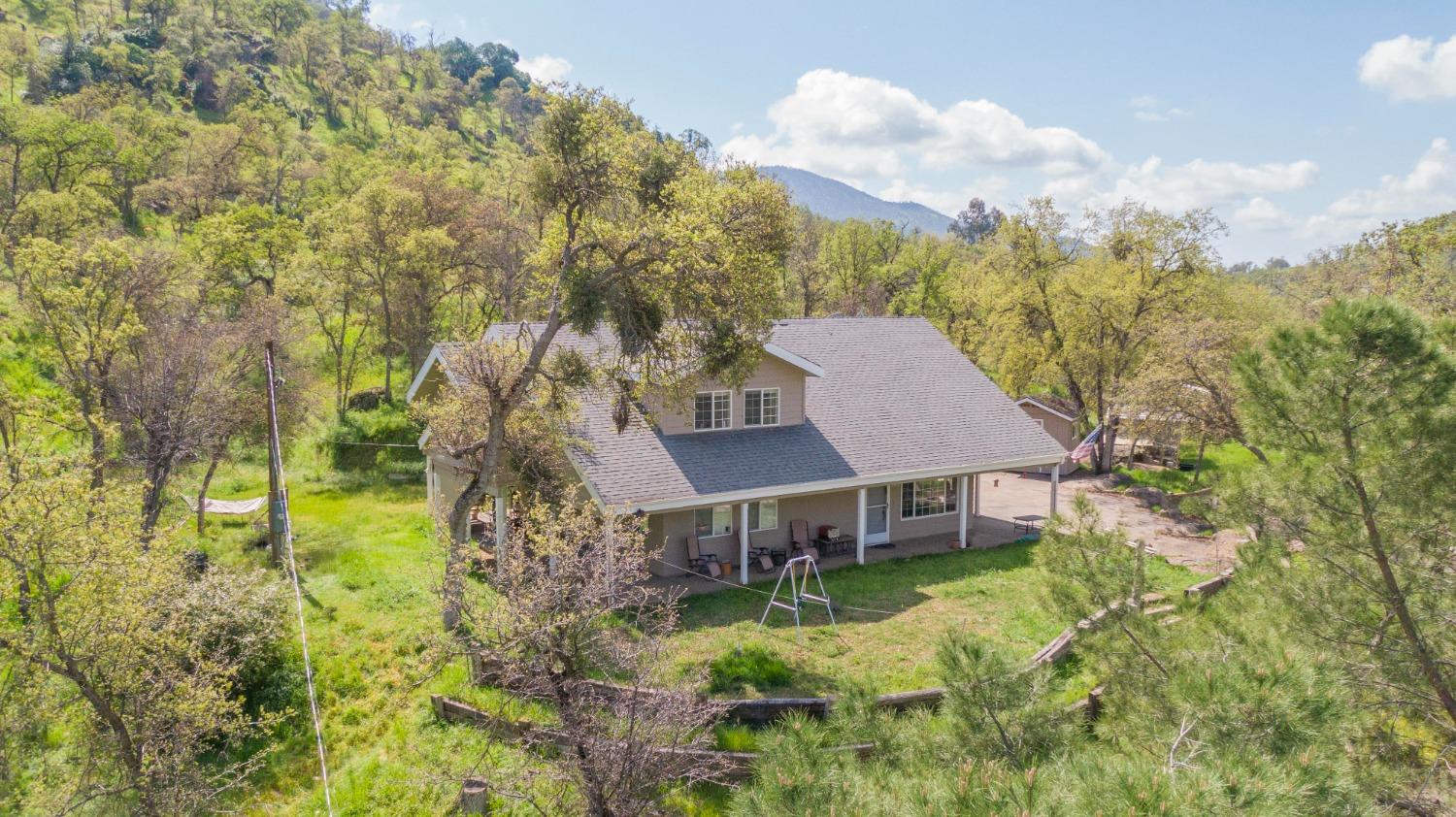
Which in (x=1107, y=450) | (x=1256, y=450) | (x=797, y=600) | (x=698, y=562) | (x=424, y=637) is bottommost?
(x=797, y=600)

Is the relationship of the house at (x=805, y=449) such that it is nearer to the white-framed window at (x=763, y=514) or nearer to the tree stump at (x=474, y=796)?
the white-framed window at (x=763, y=514)

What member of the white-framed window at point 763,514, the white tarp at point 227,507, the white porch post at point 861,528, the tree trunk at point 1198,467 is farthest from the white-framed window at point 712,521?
the tree trunk at point 1198,467

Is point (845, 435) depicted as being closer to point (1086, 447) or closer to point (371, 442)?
point (1086, 447)

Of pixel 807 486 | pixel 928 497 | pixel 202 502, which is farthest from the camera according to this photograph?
pixel 928 497

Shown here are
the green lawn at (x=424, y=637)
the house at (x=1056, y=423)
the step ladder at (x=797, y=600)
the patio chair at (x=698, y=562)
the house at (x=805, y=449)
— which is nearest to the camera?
the green lawn at (x=424, y=637)

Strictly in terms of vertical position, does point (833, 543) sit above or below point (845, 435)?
below

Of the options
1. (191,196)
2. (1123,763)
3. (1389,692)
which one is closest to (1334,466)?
(1389,692)

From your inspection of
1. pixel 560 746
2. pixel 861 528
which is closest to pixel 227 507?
pixel 560 746
